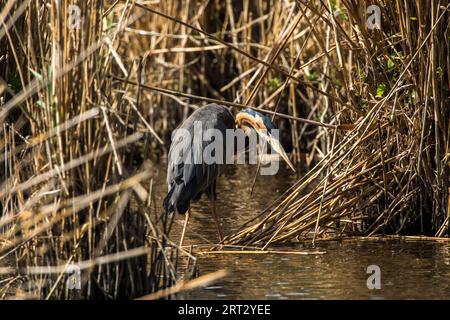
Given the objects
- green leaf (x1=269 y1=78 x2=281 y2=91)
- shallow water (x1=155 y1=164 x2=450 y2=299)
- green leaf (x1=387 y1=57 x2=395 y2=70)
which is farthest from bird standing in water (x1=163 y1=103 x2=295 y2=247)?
green leaf (x1=269 y1=78 x2=281 y2=91)

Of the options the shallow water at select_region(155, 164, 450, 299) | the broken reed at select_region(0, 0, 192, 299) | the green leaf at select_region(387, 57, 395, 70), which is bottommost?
the shallow water at select_region(155, 164, 450, 299)

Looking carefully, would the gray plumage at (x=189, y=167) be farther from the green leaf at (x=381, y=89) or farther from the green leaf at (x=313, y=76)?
the green leaf at (x=313, y=76)

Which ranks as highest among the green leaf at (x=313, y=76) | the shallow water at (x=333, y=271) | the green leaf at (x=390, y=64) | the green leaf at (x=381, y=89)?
the green leaf at (x=313, y=76)

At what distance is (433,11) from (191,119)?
74.2 inches

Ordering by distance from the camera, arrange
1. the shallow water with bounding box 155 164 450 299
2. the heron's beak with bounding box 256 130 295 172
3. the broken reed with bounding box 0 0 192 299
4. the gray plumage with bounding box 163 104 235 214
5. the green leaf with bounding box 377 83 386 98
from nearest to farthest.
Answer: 1. the broken reed with bounding box 0 0 192 299
2. the shallow water with bounding box 155 164 450 299
3. the green leaf with bounding box 377 83 386 98
4. the gray plumage with bounding box 163 104 235 214
5. the heron's beak with bounding box 256 130 295 172

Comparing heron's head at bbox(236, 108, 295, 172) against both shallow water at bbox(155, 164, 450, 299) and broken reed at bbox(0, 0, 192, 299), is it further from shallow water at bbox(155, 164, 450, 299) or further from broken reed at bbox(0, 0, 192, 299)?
broken reed at bbox(0, 0, 192, 299)

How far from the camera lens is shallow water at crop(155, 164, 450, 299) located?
16.5 feet

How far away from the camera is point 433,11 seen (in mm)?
5730

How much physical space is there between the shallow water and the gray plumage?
333mm

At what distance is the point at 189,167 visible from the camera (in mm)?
6395

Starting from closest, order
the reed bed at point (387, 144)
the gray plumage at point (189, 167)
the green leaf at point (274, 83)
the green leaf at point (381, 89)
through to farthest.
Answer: the reed bed at point (387, 144)
the green leaf at point (381, 89)
the gray plumage at point (189, 167)
the green leaf at point (274, 83)

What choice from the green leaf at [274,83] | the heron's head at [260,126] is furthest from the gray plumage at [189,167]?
the green leaf at [274,83]

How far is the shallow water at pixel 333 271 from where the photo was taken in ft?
16.5

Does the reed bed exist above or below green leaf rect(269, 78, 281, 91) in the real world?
below
